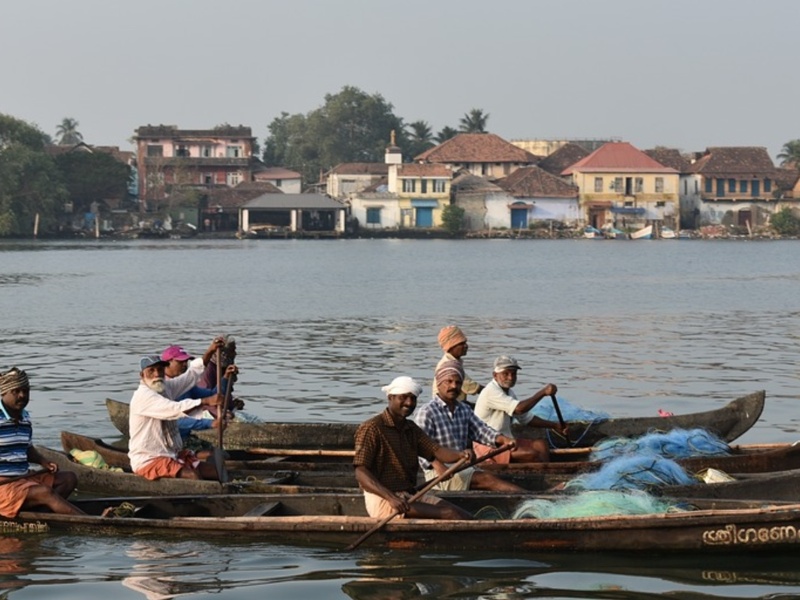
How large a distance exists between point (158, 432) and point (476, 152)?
75373mm

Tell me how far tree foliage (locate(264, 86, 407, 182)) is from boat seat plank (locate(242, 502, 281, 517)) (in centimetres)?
9586

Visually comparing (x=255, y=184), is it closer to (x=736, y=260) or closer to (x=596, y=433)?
(x=736, y=260)

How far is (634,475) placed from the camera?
10.2 m

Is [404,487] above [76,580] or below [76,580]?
above

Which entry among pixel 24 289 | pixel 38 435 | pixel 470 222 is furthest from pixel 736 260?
pixel 38 435

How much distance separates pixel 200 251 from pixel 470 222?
19801 millimetres

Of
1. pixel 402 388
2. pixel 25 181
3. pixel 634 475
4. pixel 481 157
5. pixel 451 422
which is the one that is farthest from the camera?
pixel 481 157

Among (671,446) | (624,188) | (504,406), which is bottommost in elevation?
(671,446)

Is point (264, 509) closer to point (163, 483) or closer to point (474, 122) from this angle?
point (163, 483)

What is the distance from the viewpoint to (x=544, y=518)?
9.25 metres

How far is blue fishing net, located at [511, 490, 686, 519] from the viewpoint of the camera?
942 centimetres

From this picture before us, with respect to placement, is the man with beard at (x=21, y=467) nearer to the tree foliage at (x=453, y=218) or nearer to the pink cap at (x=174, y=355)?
the pink cap at (x=174, y=355)

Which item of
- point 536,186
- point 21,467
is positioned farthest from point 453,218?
point 21,467

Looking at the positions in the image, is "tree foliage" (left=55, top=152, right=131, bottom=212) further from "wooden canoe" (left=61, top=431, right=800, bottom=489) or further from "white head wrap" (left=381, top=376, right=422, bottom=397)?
"white head wrap" (left=381, top=376, right=422, bottom=397)
